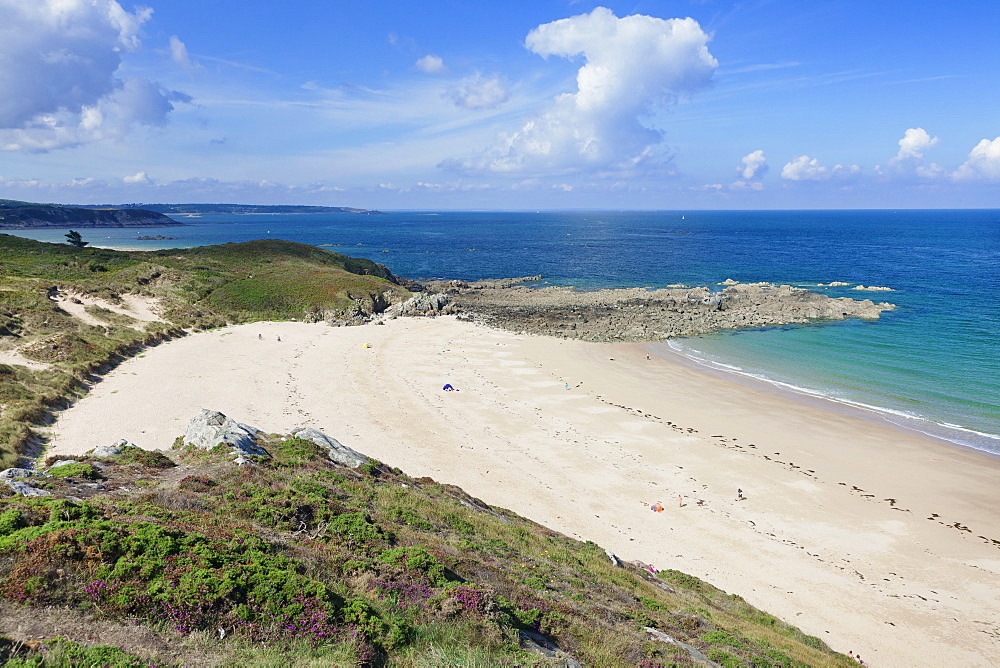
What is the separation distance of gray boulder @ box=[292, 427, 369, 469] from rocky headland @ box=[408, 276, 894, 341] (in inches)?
1385

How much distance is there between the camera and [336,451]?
18484mm

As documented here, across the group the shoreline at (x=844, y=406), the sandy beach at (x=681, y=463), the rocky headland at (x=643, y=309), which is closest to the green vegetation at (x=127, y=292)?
the sandy beach at (x=681, y=463)

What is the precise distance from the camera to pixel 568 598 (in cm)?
1092

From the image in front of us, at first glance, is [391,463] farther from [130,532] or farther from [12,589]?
[12,589]

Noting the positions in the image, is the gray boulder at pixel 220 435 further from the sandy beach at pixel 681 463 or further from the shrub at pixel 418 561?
the shrub at pixel 418 561

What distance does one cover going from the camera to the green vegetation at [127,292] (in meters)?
25.4

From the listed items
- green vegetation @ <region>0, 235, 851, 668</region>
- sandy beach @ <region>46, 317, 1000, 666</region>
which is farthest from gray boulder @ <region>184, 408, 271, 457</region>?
sandy beach @ <region>46, 317, 1000, 666</region>

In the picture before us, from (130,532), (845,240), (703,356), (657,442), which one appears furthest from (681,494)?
(845,240)

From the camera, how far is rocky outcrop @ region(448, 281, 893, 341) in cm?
5531

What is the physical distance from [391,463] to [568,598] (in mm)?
13291

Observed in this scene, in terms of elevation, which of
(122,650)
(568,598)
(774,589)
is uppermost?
(122,650)

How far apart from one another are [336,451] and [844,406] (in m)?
30.7

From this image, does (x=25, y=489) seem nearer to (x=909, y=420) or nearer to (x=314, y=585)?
(x=314, y=585)

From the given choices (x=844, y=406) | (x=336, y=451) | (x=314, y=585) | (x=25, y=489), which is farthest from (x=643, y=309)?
(x=25, y=489)
